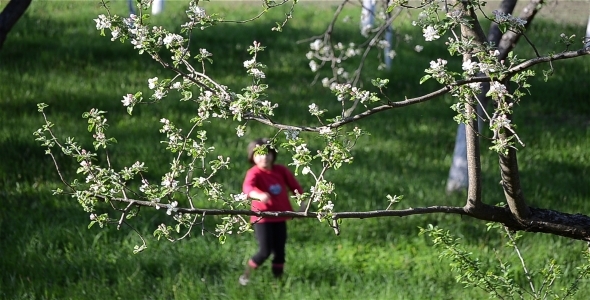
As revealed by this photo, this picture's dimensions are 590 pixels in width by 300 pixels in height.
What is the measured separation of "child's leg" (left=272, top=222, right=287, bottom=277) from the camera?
5520 millimetres

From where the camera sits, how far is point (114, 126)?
9.17 meters

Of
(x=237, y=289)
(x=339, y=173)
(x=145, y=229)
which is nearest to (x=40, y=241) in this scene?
(x=145, y=229)

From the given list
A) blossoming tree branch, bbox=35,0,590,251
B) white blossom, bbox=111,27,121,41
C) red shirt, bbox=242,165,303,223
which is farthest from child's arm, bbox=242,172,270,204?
white blossom, bbox=111,27,121,41

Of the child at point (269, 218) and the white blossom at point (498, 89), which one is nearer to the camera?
the white blossom at point (498, 89)

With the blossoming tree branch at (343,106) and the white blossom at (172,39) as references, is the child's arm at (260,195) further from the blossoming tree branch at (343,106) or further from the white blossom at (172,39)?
the white blossom at (172,39)

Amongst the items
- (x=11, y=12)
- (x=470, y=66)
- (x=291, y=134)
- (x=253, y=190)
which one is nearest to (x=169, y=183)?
(x=291, y=134)

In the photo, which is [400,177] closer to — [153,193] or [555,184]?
[555,184]

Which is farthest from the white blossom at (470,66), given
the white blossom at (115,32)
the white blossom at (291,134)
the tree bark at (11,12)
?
the tree bark at (11,12)

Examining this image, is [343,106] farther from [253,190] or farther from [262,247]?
[262,247]

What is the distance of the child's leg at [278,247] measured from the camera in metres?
5.52

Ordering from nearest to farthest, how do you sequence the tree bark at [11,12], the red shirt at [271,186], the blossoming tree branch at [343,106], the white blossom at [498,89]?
the white blossom at [498,89] < the blossoming tree branch at [343,106] < the red shirt at [271,186] < the tree bark at [11,12]

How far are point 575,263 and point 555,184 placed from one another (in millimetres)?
2082

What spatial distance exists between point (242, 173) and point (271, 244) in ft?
7.66

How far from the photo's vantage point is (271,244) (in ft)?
18.0
